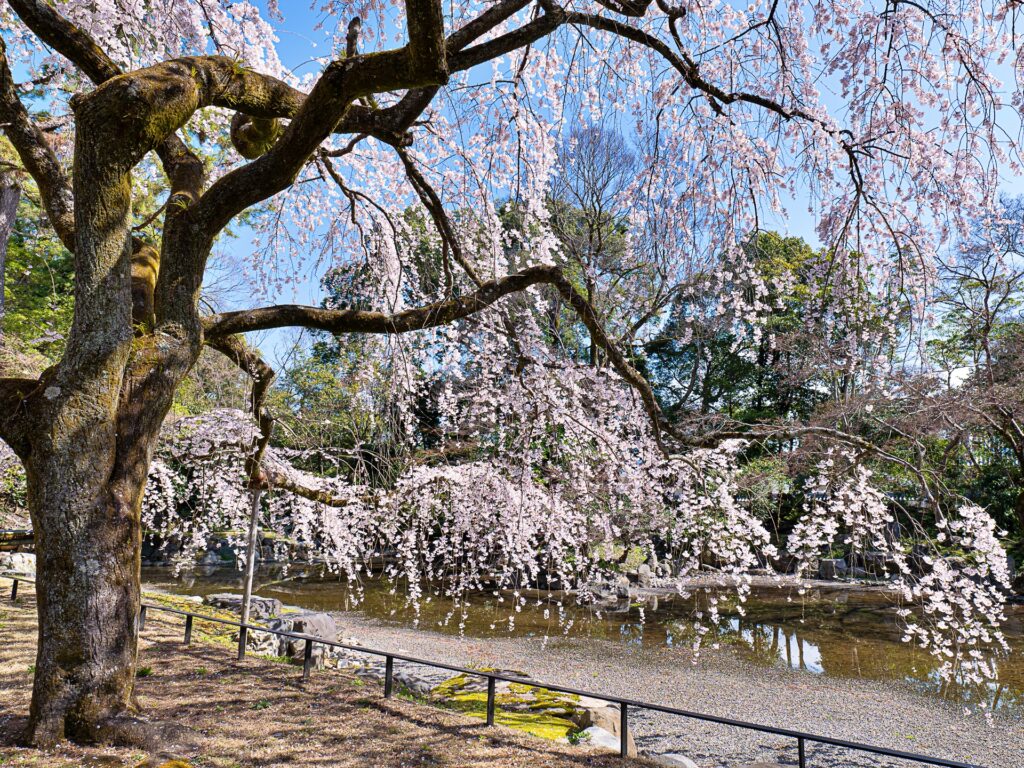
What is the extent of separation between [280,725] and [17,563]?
8832 millimetres

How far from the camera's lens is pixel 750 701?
22.7 ft

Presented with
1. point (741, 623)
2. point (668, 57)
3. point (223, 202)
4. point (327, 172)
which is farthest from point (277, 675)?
point (741, 623)

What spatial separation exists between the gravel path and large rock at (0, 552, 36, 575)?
5.39 m

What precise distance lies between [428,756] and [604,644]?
611cm

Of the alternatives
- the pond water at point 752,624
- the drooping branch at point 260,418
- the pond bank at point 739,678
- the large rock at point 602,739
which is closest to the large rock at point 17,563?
the pond water at point 752,624

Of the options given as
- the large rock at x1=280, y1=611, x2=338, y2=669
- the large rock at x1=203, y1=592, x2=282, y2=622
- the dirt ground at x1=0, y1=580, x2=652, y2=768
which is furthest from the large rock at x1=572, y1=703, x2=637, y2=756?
the large rock at x1=203, y1=592, x2=282, y2=622

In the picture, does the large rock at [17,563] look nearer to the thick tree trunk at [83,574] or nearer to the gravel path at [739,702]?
the gravel path at [739,702]

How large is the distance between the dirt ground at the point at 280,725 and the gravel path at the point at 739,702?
77.5 inches

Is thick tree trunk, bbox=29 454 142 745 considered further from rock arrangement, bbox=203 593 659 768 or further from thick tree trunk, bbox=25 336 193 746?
rock arrangement, bbox=203 593 659 768

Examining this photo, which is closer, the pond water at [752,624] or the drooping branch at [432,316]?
the drooping branch at [432,316]

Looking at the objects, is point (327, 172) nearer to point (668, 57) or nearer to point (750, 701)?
point (668, 57)

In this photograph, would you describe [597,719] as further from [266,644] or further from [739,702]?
[266,644]

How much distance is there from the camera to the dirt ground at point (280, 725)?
11.1 feet

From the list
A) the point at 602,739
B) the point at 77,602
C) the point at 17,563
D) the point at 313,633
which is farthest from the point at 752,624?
the point at 17,563
